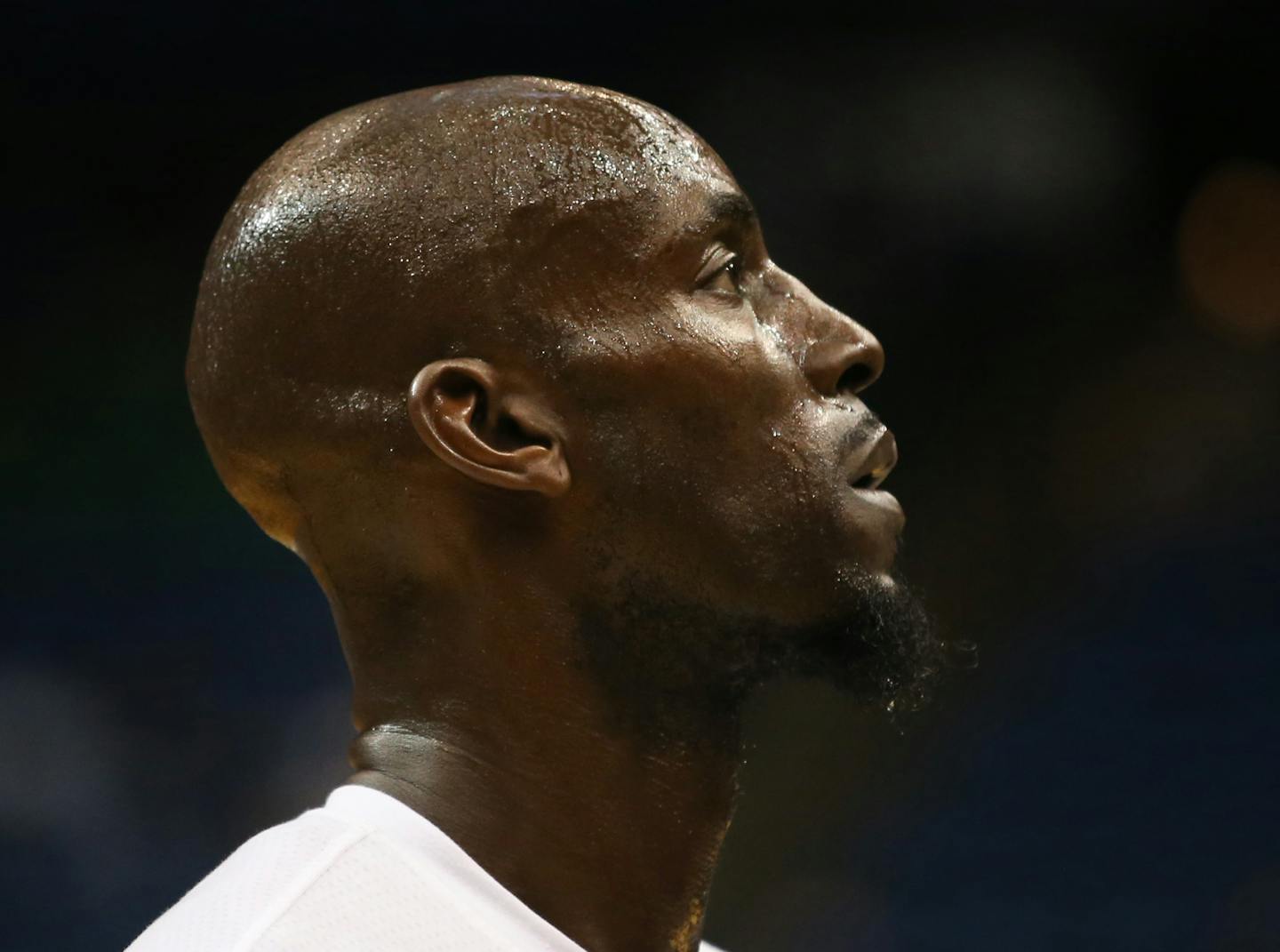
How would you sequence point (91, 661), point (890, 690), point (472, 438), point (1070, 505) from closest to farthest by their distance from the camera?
1. point (472, 438)
2. point (890, 690)
3. point (91, 661)
4. point (1070, 505)

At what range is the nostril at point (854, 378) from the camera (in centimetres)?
194

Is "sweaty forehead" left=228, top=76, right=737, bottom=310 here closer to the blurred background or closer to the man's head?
the man's head

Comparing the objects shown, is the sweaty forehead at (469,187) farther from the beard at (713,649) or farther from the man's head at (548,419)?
the beard at (713,649)

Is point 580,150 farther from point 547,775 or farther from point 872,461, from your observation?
point 547,775

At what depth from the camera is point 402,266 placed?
5.97 feet

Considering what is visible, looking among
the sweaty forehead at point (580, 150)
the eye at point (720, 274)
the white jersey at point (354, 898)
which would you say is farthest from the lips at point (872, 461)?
the white jersey at point (354, 898)

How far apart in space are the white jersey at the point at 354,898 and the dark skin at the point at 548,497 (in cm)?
5

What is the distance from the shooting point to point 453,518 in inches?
71.9

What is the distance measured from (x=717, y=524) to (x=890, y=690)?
281 millimetres

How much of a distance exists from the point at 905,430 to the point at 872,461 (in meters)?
1.82

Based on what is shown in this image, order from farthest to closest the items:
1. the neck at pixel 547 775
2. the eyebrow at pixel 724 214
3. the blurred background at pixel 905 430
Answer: the blurred background at pixel 905 430 < the eyebrow at pixel 724 214 < the neck at pixel 547 775

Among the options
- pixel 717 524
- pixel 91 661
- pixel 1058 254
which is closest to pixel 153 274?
pixel 91 661

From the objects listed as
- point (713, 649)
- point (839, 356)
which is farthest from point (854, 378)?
point (713, 649)

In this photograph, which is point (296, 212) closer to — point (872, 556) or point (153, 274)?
point (872, 556)
